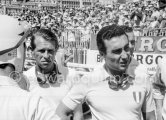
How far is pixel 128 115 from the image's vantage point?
8.96 ft

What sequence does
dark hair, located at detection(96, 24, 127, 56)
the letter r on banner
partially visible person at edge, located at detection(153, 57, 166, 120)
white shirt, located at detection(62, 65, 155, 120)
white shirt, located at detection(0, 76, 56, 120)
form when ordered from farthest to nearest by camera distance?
the letter r on banner
partially visible person at edge, located at detection(153, 57, 166, 120)
dark hair, located at detection(96, 24, 127, 56)
white shirt, located at detection(62, 65, 155, 120)
white shirt, located at detection(0, 76, 56, 120)

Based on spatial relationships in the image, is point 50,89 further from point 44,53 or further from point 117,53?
point 117,53

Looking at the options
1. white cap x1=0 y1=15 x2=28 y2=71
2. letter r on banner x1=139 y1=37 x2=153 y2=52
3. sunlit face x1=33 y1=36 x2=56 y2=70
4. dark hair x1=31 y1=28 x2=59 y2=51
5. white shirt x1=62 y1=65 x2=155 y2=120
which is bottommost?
letter r on banner x1=139 y1=37 x2=153 y2=52

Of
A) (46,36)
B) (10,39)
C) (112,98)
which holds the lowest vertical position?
(112,98)

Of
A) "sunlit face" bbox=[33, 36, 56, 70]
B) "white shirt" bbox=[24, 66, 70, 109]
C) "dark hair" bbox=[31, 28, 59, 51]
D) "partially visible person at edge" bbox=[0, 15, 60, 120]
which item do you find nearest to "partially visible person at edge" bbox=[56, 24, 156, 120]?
"white shirt" bbox=[24, 66, 70, 109]

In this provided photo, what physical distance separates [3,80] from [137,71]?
6.79 ft

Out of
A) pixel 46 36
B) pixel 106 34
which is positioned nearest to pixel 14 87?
pixel 106 34

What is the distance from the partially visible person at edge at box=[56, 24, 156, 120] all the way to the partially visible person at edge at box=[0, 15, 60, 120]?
4.17 feet

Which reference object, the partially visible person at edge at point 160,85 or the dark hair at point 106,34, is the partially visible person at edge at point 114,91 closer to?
the dark hair at point 106,34

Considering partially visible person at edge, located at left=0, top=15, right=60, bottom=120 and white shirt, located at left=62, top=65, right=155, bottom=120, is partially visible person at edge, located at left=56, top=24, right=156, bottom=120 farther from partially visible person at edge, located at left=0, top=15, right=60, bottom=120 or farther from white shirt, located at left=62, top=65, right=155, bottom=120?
partially visible person at edge, located at left=0, top=15, right=60, bottom=120

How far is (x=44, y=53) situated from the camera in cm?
343

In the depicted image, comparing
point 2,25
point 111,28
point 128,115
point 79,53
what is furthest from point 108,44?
point 79,53

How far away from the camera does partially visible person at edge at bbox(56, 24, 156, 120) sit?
2.77m

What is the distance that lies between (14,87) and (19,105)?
0.13m
